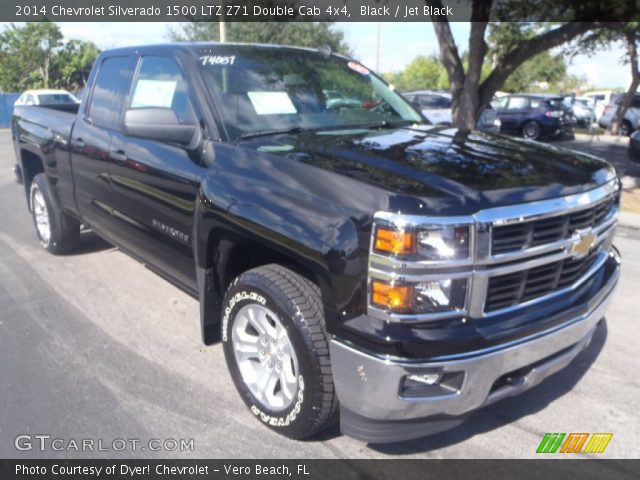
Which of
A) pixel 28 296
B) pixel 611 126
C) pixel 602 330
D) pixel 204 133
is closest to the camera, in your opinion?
pixel 204 133

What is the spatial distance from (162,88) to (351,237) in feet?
6.88

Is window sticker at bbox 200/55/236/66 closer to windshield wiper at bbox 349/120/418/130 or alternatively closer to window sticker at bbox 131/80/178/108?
window sticker at bbox 131/80/178/108

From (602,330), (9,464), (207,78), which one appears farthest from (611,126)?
(9,464)

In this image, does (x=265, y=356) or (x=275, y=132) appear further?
(x=275, y=132)

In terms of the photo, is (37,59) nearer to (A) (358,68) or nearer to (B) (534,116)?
(B) (534,116)

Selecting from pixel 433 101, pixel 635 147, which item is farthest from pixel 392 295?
pixel 433 101

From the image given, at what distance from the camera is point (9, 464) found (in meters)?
2.77

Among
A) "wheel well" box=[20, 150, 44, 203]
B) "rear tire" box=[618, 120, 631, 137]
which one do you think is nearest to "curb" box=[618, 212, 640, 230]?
"wheel well" box=[20, 150, 44, 203]

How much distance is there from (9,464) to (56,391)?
2.14ft

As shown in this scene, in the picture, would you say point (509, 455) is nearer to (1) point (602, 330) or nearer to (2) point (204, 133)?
(1) point (602, 330)

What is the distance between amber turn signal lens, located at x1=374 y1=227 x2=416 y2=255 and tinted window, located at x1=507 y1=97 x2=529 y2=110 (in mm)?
18593

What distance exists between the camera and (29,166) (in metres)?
6.10

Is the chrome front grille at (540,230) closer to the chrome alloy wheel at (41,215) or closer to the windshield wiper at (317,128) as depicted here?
the windshield wiper at (317,128)

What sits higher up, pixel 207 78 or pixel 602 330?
pixel 207 78
